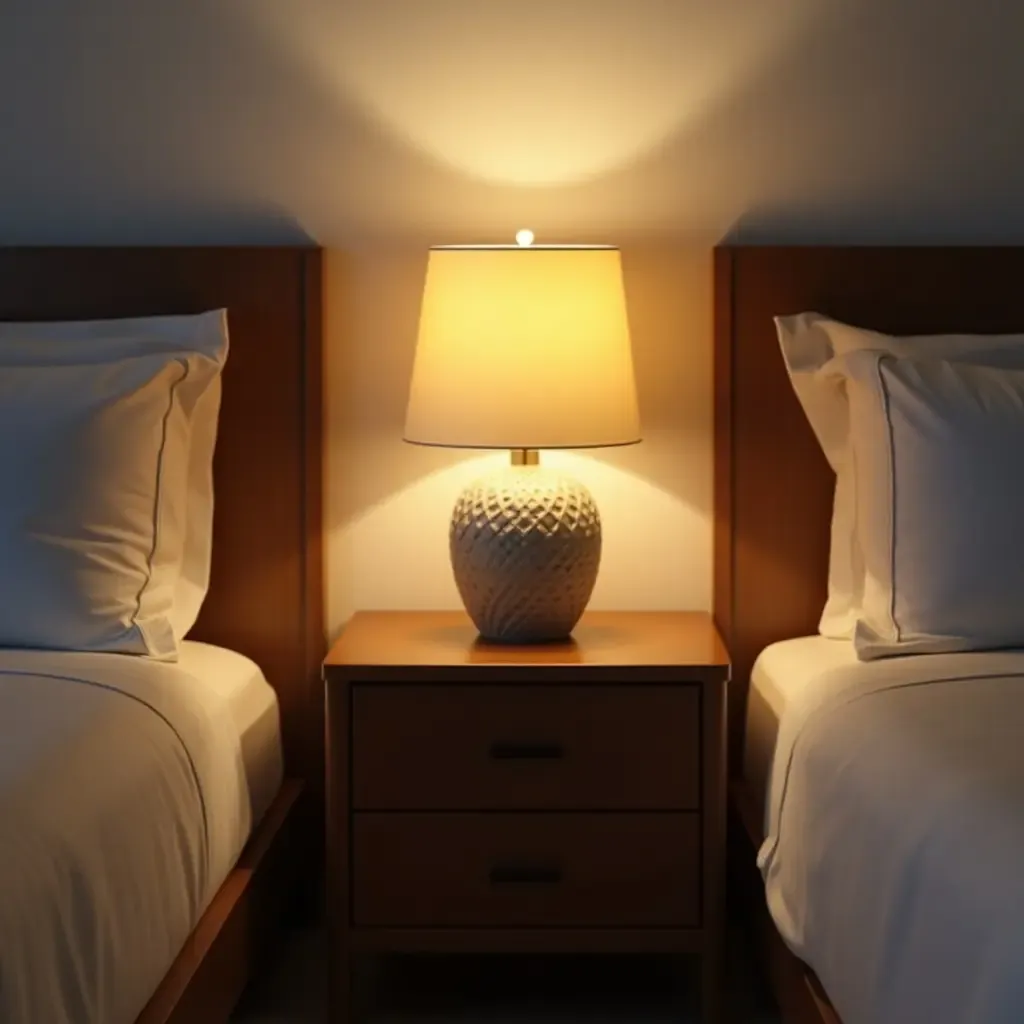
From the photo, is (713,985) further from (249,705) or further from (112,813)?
(112,813)

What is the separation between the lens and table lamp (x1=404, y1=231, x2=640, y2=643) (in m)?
2.16

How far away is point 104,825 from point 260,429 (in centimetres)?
98

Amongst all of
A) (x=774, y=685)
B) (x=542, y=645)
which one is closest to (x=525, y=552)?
(x=542, y=645)

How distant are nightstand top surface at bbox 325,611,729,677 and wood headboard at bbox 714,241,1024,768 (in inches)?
4.5

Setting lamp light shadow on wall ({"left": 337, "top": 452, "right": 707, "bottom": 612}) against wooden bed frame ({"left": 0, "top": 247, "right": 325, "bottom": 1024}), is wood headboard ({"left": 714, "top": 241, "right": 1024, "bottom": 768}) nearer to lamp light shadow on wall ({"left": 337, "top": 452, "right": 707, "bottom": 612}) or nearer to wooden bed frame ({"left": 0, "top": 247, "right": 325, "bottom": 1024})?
lamp light shadow on wall ({"left": 337, "top": 452, "right": 707, "bottom": 612})

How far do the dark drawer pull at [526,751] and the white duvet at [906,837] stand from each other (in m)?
0.30

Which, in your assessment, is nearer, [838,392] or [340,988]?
[340,988]

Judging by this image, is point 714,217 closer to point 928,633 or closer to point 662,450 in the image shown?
point 662,450

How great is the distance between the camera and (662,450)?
8.20ft

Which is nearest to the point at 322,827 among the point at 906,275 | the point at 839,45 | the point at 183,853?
the point at 183,853

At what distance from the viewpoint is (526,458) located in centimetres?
232

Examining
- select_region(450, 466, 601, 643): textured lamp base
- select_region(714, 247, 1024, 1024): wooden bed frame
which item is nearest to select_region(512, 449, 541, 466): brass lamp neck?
select_region(450, 466, 601, 643): textured lamp base

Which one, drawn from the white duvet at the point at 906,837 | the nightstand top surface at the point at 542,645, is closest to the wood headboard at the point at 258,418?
the nightstand top surface at the point at 542,645

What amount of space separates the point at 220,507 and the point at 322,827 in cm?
55
